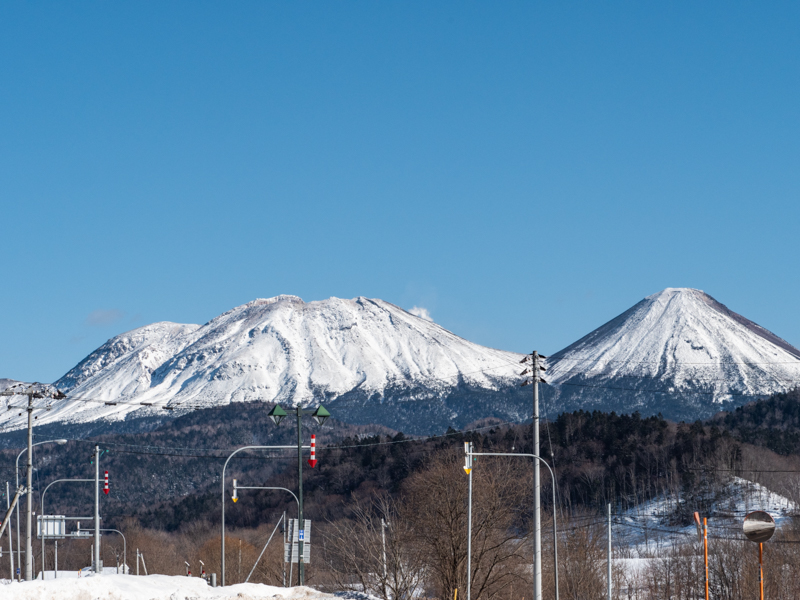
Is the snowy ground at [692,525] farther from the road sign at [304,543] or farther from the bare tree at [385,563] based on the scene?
the road sign at [304,543]

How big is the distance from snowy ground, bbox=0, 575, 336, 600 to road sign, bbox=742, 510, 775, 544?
1811 centimetres

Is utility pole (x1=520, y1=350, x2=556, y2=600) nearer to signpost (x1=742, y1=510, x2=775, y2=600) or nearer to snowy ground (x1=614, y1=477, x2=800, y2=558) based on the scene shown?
signpost (x1=742, y1=510, x2=775, y2=600)

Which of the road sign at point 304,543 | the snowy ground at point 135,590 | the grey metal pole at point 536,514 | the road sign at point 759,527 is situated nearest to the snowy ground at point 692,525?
the road sign at point 304,543

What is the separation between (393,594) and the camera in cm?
5309

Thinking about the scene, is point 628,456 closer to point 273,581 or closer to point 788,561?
point 788,561

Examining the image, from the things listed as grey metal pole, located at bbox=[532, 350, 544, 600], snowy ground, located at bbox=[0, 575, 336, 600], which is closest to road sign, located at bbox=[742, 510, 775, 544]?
grey metal pole, located at bbox=[532, 350, 544, 600]

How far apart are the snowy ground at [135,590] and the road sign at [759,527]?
18113 millimetres

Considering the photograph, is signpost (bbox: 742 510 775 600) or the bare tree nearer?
signpost (bbox: 742 510 775 600)

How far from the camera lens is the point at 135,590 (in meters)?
35.8

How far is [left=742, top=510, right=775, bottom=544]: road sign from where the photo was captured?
25.3 meters

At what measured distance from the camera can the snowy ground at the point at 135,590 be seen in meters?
33.1

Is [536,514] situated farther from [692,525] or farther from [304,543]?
[692,525]

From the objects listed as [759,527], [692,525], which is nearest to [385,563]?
[759,527]

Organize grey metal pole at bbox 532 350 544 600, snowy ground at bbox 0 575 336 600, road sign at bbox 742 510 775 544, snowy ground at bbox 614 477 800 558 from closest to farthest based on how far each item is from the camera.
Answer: road sign at bbox 742 510 775 544 → snowy ground at bbox 0 575 336 600 → grey metal pole at bbox 532 350 544 600 → snowy ground at bbox 614 477 800 558
